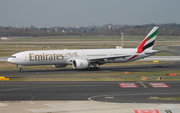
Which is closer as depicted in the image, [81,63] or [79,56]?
[81,63]

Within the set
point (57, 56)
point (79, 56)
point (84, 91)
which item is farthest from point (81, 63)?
point (84, 91)

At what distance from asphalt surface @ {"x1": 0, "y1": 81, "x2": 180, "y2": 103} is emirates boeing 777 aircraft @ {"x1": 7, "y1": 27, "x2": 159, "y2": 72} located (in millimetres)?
11267

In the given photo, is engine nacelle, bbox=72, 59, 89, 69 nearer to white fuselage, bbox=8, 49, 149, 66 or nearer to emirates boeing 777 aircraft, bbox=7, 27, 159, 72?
emirates boeing 777 aircraft, bbox=7, 27, 159, 72

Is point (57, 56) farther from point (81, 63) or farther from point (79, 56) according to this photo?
point (81, 63)

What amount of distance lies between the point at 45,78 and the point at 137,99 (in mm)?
18161

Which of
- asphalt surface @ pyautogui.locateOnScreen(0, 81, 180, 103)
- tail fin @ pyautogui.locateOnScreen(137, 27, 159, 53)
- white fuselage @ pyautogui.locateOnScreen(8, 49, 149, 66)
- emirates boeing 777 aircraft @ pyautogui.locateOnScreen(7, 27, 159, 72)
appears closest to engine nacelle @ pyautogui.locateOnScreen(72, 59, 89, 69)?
emirates boeing 777 aircraft @ pyautogui.locateOnScreen(7, 27, 159, 72)

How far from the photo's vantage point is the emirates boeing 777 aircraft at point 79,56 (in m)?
44.4

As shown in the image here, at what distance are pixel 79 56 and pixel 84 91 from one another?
63.3 feet

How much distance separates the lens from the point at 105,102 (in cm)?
2375

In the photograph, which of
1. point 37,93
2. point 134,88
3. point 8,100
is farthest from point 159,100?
point 8,100

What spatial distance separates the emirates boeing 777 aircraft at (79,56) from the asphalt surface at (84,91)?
1127 centimetres

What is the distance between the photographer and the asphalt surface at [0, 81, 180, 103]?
997 inches

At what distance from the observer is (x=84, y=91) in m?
28.5

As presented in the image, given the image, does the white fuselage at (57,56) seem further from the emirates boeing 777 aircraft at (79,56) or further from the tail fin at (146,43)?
the tail fin at (146,43)
